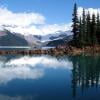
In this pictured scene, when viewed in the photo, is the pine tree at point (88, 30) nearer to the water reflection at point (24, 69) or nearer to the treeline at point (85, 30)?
the treeline at point (85, 30)

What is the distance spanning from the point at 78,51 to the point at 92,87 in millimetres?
79268

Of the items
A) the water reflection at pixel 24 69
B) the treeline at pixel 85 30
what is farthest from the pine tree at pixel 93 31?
the water reflection at pixel 24 69

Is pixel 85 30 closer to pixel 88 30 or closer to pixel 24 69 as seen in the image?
pixel 88 30

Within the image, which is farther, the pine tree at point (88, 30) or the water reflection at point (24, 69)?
the pine tree at point (88, 30)

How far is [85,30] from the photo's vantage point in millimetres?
126312

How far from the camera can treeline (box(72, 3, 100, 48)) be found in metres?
120

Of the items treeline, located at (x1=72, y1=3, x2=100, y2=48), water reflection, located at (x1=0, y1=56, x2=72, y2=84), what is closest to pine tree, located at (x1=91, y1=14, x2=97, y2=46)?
treeline, located at (x1=72, y1=3, x2=100, y2=48)

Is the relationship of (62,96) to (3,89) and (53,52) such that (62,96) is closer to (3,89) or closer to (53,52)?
(3,89)

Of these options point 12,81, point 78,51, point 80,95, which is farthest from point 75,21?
point 80,95

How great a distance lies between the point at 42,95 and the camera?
1085 inches

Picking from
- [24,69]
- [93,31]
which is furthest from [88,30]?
[24,69]

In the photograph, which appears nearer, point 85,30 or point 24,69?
point 24,69

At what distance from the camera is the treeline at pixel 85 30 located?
393 feet

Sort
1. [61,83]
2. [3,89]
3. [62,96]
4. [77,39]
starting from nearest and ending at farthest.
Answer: [62,96] < [3,89] < [61,83] < [77,39]
